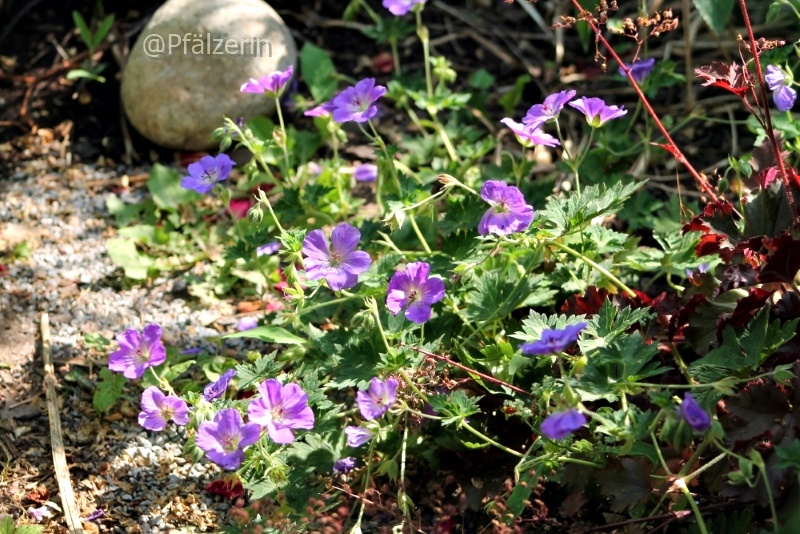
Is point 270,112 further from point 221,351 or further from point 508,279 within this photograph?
point 508,279

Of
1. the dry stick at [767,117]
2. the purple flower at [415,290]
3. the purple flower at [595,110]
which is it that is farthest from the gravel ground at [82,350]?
the dry stick at [767,117]

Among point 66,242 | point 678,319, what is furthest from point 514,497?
point 66,242

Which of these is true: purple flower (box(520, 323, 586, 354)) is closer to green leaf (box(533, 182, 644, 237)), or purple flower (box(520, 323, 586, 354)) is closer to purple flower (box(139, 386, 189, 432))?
green leaf (box(533, 182, 644, 237))

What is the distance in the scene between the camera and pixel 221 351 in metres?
2.55

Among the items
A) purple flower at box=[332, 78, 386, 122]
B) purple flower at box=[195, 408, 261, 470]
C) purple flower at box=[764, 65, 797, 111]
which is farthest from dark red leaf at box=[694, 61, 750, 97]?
purple flower at box=[195, 408, 261, 470]

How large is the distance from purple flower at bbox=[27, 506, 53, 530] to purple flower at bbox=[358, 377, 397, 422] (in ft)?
2.49

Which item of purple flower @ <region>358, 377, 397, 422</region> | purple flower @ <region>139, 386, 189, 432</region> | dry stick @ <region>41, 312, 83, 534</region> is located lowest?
dry stick @ <region>41, 312, 83, 534</region>

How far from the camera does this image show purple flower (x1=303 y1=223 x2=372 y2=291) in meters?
2.05

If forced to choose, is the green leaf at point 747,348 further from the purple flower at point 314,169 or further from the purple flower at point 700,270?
the purple flower at point 314,169

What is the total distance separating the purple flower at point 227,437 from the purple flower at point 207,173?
24.2 inches

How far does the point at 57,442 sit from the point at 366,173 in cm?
114

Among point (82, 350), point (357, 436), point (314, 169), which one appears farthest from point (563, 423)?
point (314, 169)

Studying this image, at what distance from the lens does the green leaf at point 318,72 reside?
3.19m

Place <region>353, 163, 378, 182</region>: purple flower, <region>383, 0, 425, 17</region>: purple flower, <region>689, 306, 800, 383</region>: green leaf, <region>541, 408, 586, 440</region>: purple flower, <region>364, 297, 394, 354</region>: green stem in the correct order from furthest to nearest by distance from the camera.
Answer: <region>353, 163, 378, 182</region>: purple flower
<region>383, 0, 425, 17</region>: purple flower
<region>364, 297, 394, 354</region>: green stem
<region>689, 306, 800, 383</region>: green leaf
<region>541, 408, 586, 440</region>: purple flower
